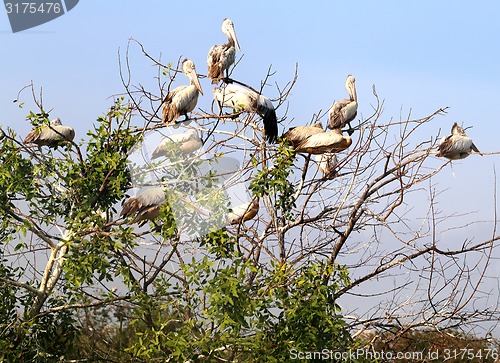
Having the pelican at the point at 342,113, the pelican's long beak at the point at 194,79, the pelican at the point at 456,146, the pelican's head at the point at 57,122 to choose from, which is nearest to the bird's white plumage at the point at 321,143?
the pelican at the point at 342,113

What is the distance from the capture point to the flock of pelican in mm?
7651

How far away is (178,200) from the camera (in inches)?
290

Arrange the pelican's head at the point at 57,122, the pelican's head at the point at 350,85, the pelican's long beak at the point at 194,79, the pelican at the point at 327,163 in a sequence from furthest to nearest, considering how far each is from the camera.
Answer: the pelican's head at the point at 350,85 → the pelican's head at the point at 57,122 → the pelican's long beak at the point at 194,79 → the pelican at the point at 327,163

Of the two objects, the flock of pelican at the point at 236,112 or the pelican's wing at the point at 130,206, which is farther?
the flock of pelican at the point at 236,112

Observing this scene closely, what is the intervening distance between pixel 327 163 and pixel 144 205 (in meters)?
2.17

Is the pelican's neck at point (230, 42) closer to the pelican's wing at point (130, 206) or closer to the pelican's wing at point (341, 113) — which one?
the pelican's wing at point (341, 113)

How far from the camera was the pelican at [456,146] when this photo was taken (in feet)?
29.8

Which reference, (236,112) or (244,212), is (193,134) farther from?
(244,212)

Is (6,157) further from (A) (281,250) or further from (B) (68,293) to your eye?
(A) (281,250)

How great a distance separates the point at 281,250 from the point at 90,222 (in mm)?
2184

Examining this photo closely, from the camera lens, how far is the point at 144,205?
748 centimetres

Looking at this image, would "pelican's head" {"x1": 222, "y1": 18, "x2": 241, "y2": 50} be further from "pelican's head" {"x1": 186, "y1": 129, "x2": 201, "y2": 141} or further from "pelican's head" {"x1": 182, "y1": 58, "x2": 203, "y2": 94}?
"pelican's head" {"x1": 186, "y1": 129, "x2": 201, "y2": 141}

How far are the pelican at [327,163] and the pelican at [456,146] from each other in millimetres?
1251

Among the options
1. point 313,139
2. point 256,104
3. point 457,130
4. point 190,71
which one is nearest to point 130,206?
point 256,104
